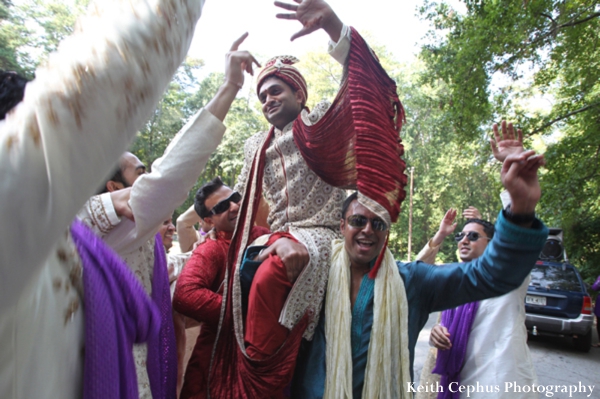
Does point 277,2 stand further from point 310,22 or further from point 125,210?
point 125,210

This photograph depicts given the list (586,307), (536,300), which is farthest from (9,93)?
(586,307)

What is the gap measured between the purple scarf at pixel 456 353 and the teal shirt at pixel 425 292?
88cm

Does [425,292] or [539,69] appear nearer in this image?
[425,292]

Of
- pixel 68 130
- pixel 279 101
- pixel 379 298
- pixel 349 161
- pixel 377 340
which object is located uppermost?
pixel 279 101

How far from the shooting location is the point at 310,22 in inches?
69.6

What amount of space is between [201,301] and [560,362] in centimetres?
710

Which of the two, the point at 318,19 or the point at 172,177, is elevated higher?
the point at 318,19

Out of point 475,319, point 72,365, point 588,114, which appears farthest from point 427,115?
point 72,365

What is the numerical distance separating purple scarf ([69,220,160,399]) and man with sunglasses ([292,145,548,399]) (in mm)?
1157

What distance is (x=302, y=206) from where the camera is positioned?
7.33 feet

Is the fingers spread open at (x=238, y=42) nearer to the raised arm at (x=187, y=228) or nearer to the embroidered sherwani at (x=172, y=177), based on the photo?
the embroidered sherwani at (x=172, y=177)

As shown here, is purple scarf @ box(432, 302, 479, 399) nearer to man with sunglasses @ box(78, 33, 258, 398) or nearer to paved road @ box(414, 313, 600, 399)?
man with sunglasses @ box(78, 33, 258, 398)

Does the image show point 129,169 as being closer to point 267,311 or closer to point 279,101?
point 279,101

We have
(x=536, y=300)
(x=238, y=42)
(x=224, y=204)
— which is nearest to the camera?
(x=238, y=42)
